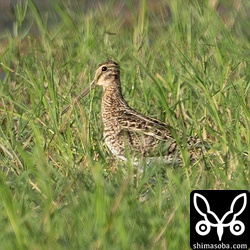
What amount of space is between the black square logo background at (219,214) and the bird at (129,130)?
98 cm

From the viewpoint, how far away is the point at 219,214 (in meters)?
5.04

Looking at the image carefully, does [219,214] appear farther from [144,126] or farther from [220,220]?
[144,126]

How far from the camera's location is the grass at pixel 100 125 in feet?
15.9

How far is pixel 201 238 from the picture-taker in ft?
15.8

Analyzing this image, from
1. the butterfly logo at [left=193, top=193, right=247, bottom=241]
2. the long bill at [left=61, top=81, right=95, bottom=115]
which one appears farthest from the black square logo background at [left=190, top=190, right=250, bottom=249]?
the long bill at [left=61, top=81, right=95, bottom=115]

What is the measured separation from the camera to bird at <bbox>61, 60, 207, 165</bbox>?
6477 millimetres

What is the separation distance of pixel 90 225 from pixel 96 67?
3222mm

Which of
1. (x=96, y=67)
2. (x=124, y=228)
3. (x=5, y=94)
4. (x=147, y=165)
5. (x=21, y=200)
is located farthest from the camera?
(x=96, y=67)

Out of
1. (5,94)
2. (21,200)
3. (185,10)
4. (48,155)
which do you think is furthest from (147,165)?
(185,10)

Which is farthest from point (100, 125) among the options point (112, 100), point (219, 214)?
point (219, 214)

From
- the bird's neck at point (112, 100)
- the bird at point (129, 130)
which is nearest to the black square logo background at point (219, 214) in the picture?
the bird at point (129, 130)

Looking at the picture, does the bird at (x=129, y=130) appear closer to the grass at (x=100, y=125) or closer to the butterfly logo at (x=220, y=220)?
the grass at (x=100, y=125)

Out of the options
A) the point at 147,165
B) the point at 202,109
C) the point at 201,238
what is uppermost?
the point at 202,109

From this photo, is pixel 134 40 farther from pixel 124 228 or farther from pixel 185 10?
pixel 124 228
